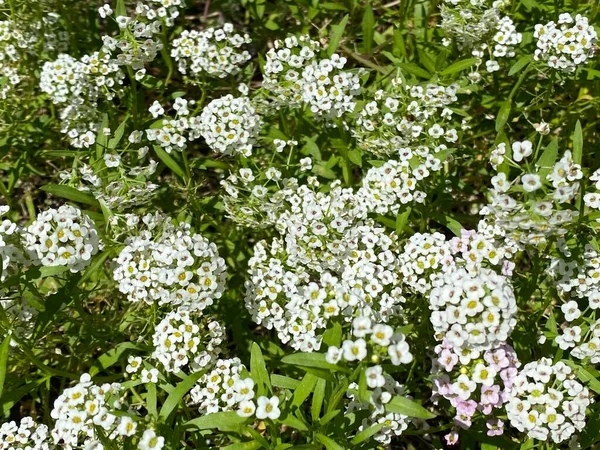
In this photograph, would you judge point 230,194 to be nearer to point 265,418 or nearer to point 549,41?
point 265,418

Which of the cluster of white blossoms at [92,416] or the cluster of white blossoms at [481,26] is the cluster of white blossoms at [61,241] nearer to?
the cluster of white blossoms at [92,416]

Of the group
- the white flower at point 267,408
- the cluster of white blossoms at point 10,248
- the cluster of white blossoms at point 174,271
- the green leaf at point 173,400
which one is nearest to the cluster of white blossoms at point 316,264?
the cluster of white blossoms at point 174,271

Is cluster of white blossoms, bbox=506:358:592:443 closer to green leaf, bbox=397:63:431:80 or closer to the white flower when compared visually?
the white flower

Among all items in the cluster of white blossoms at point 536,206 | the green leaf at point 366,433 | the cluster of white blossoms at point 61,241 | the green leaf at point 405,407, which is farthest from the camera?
the cluster of white blossoms at point 61,241

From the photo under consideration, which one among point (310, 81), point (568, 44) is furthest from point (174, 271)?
point (568, 44)

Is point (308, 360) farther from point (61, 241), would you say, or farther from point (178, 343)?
point (61, 241)

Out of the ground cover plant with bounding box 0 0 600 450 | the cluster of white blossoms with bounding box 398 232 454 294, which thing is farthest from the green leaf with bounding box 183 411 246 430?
the cluster of white blossoms with bounding box 398 232 454 294
